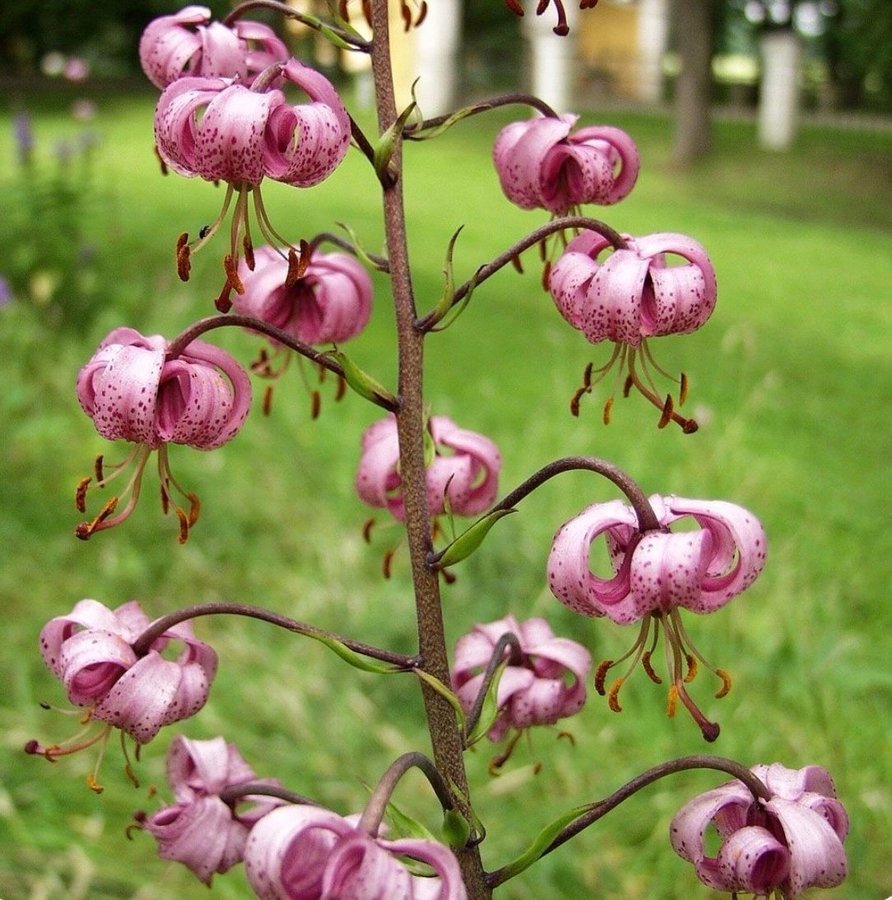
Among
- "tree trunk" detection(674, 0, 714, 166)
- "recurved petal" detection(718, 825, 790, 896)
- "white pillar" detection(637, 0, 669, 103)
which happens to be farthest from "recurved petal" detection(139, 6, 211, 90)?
"white pillar" detection(637, 0, 669, 103)

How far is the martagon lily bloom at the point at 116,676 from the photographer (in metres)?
0.81

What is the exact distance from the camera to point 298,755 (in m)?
1.87

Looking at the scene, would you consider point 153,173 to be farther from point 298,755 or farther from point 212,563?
point 298,755

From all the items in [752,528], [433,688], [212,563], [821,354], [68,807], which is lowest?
[821,354]

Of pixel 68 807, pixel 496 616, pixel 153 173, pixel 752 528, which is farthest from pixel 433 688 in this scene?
pixel 153 173

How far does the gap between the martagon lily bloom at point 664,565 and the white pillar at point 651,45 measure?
43.5 feet

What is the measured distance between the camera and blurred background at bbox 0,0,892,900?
1.81 metres

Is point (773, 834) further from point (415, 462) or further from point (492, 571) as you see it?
point (492, 571)

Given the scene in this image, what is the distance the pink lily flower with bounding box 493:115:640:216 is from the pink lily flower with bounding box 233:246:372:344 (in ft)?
0.41

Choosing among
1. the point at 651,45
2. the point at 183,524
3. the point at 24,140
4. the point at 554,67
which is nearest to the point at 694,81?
the point at 554,67

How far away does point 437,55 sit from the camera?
10.2 metres

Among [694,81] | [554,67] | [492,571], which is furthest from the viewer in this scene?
[554,67]

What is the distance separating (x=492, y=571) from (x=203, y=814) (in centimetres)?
146

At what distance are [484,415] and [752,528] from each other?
3030mm
